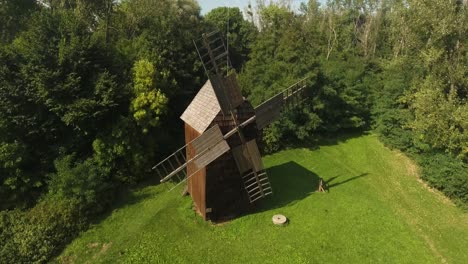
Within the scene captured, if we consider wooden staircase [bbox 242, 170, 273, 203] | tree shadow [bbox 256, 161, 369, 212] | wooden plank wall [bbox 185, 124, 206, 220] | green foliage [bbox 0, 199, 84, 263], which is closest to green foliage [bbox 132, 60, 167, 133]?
wooden plank wall [bbox 185, 124, 206, 220]

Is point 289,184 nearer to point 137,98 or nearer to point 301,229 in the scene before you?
point 301,229

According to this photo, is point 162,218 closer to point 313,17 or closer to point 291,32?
point 291,32

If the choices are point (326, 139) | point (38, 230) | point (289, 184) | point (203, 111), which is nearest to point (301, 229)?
point (289, 184)

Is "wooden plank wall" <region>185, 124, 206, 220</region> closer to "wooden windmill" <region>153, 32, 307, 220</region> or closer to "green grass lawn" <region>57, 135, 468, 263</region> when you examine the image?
"wooden windmill" <region>153, 32, 307, 220</region>

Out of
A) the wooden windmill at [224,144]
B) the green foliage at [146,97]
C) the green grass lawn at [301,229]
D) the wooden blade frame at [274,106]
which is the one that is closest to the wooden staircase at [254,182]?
the wooden windmill at [224,144]

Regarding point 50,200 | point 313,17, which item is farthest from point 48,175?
point 313,17
